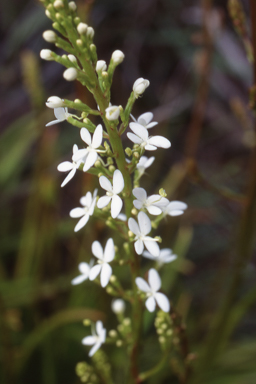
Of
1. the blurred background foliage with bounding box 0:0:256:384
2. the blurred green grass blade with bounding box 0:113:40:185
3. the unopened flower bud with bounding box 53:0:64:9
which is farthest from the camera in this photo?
the blurred green grass blade with bounding box 0:113:40:185

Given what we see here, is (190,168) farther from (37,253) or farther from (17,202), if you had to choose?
(17,202)

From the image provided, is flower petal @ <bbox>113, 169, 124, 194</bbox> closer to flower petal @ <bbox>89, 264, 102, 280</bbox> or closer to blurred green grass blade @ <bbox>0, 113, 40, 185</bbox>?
flower petal @ <bbox>89, 264, 102, 280</bbox>

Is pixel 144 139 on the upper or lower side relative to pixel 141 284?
upper

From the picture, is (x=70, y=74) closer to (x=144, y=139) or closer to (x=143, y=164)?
(x=144, y=139)

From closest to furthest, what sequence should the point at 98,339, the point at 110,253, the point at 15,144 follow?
the point at 110,253, the point at 98,339, the point at 15,144

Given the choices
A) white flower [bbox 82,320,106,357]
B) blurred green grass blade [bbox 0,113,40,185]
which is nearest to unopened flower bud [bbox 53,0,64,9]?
white flower [bbox 82,320,106,357]

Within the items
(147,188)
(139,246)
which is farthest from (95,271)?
(147,188)

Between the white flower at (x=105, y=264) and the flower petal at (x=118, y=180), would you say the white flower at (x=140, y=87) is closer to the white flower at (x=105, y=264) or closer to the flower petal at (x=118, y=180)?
the flower petal at (x=118, y=180)
